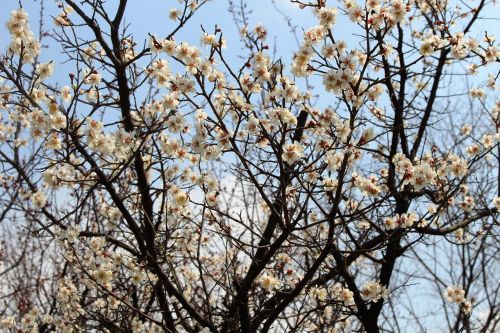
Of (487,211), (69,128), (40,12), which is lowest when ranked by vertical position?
(69,128)

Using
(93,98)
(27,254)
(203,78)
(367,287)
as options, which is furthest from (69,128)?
(27,254)

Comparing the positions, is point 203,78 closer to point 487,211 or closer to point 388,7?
point 388,7

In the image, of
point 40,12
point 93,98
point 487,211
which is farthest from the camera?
point 40,12

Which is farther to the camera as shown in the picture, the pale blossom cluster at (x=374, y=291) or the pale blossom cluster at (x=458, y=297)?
the pale blossom cluster at (x=458, y=297)

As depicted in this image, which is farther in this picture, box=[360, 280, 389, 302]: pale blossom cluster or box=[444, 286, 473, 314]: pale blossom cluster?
box=[444, 286, 473, 314]: pale blossom cluster

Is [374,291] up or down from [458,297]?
down

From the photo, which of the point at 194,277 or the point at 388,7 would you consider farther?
the point at 194,277

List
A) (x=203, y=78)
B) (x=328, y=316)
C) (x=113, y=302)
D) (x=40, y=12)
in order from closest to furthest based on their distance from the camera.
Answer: (x=203, y=78) < (x=113, y=302) < (x=328, y=316) < (x=40, y=12)

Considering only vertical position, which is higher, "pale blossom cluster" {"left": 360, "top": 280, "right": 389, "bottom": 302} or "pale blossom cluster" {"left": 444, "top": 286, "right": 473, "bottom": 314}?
"pale blossom cluster" {"left": 444, "top": 286, "right": 473, "bottom": 314}

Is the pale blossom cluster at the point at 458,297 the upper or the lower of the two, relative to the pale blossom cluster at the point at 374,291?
upper

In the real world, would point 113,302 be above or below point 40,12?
below

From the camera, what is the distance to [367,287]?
4465 millimetres

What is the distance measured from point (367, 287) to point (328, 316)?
4.46ft

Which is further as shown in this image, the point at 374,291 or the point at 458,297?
the point at 458,297
